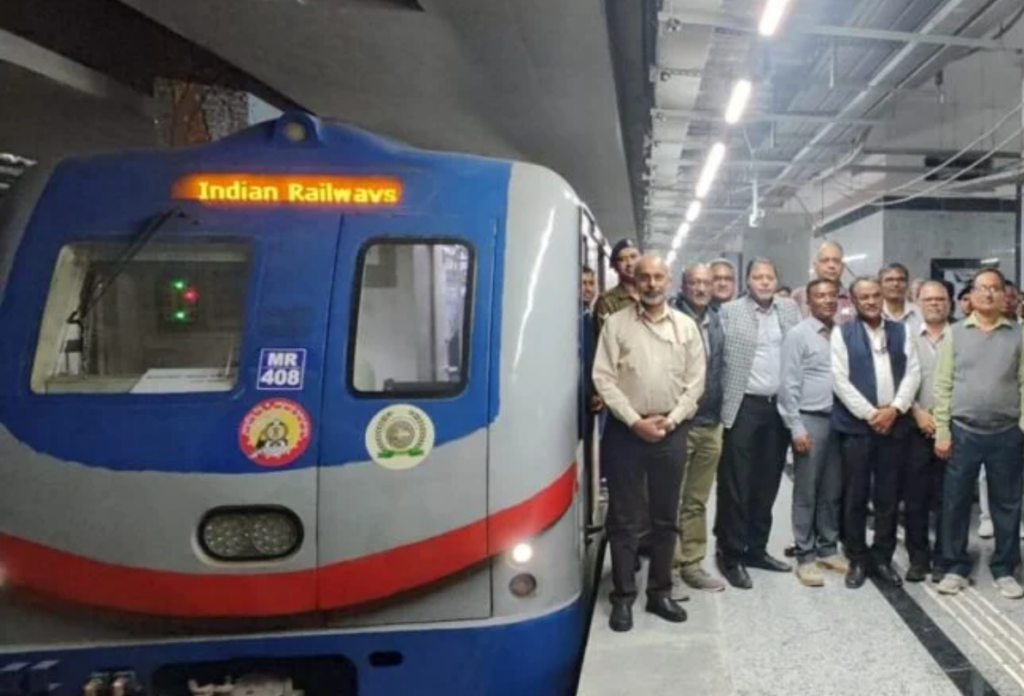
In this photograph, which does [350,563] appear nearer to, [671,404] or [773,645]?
[671,404]

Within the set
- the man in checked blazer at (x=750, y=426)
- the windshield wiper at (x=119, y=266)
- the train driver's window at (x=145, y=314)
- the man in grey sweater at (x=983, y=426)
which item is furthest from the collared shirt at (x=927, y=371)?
the windshield wiper at (x=119, y=266)

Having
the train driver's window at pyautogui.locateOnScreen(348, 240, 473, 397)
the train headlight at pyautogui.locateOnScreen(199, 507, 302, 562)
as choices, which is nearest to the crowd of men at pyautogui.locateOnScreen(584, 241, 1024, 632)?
the train driver's window at pyautogui.locateOnScreen(348, 240, 473, 397)

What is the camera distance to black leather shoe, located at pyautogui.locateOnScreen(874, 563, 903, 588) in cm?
382

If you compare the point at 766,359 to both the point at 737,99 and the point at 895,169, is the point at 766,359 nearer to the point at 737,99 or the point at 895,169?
the point at 737,99

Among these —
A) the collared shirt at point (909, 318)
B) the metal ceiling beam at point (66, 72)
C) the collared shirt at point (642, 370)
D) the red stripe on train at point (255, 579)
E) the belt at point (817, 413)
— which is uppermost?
the metal ceiling beam at point (66, 72)

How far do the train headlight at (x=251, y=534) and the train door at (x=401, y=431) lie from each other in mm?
104

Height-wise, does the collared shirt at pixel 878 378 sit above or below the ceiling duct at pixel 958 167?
below

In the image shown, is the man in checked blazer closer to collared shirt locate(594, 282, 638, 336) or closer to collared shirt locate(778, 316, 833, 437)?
collared shirt locate(778, 316, 833, 437)

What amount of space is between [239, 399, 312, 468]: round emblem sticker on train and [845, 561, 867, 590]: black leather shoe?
9.76 ft

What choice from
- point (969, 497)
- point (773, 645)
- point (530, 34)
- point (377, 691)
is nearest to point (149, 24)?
point (530, 34)

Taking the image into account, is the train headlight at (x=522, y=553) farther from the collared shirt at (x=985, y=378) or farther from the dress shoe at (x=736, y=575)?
the collared shirt at (x=985, y=378)

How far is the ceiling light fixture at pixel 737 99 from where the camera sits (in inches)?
255

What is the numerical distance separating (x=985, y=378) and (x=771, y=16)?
8.09ft

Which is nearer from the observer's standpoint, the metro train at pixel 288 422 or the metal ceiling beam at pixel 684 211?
the metro train at pixel 288 422
